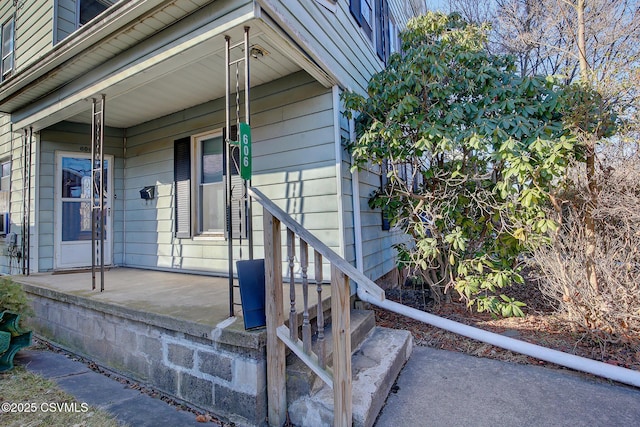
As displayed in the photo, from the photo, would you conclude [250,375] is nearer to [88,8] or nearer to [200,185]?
[200,185]

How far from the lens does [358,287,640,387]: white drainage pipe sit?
256cm

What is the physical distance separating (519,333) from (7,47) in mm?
8819

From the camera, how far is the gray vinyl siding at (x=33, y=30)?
4.77 meters

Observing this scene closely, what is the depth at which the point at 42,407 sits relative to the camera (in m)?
2.38

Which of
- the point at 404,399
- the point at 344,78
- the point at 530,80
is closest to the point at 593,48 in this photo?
the point at 530,80

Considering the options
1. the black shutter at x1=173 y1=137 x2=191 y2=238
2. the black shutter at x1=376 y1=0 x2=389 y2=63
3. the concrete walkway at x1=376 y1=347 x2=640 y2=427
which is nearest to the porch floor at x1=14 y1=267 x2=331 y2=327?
the black shutter at x1=173 y1=137 x2=191 y2=238

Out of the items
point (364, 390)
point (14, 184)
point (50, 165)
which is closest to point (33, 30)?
point (50, 165)

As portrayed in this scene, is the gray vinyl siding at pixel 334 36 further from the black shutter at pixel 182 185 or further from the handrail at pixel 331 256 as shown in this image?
the black shutter at pixel 182 185

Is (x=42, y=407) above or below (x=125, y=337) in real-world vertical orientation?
below

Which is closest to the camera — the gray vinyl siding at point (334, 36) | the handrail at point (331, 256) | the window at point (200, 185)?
the handrail at point (331, 256)

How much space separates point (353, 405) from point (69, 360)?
2.88 meters

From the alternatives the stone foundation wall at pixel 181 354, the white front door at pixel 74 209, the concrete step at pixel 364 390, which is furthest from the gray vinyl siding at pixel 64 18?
the concrete step at pixel 364 390

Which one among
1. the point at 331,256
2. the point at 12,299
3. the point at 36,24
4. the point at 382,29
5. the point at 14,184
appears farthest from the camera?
the point at 382,29

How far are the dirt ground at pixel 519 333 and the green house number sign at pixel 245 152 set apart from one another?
2.40 m
